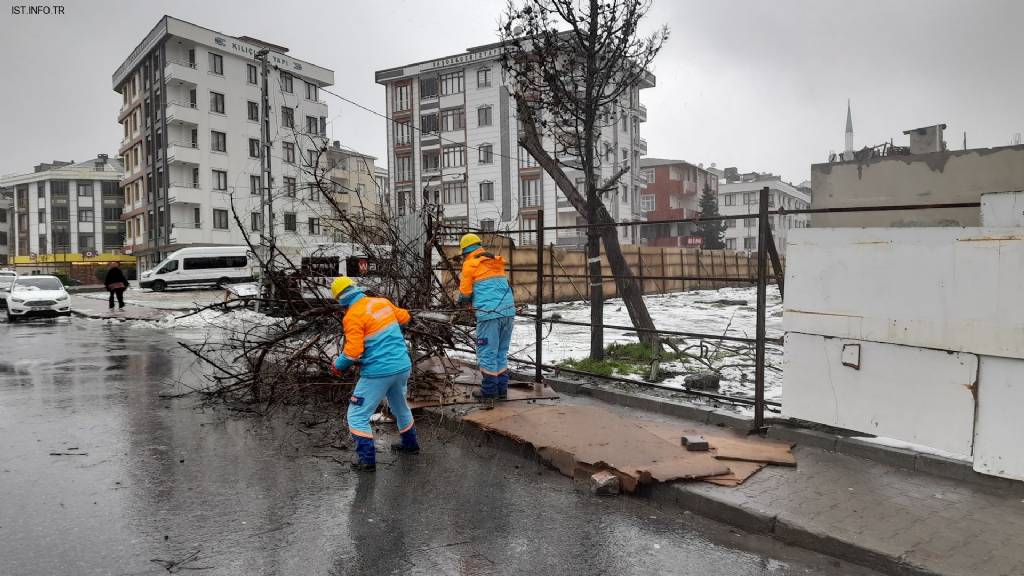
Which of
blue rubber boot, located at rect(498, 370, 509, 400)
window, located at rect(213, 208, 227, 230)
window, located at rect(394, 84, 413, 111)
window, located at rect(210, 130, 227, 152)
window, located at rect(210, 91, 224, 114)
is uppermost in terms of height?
window, located at rect(394, 84, 413, 111)

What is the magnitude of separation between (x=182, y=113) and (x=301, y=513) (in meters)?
49.4

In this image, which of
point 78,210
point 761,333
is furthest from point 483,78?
point 78,210

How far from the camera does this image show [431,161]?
5197cm

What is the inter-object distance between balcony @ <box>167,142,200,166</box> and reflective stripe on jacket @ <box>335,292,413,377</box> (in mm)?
47432

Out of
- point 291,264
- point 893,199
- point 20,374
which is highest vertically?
point 893,199

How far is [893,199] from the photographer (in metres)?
7.43

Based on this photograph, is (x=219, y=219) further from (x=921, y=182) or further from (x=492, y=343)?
(x=921, y=182)

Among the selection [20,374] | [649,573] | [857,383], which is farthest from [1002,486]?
[20,374]

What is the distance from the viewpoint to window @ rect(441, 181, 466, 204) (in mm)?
50469

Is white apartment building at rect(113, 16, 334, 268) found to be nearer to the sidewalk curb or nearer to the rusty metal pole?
the sidewalk curb

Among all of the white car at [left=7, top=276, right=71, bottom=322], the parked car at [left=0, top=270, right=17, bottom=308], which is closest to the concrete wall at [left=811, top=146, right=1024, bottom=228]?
the white car at [left=7, top=276, right=71, bottom=322]

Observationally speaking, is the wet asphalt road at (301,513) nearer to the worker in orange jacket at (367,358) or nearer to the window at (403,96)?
the worker in orange jacket at (367,358)

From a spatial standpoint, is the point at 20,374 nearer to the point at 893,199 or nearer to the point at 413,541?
the point at 413,541

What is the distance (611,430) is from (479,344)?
198 centimetres
